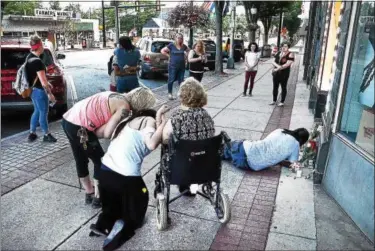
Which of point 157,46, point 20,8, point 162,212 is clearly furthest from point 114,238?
point 20,8

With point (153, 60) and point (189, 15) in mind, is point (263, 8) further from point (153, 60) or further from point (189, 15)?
A: point (153, 60)

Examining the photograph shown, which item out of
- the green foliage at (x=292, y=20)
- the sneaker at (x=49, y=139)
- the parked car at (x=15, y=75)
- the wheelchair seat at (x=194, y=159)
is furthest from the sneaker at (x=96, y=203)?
the green foliage at (x=292, y=20)

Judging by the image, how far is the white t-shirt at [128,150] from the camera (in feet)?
9.36

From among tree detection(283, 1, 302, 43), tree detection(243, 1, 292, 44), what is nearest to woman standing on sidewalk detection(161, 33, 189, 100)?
tree detection(243, 1, 292, 44)

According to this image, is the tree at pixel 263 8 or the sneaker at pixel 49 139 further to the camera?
the tree at pixel 263 8

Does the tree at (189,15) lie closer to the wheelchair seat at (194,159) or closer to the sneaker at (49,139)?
the sneaker at (49,139)

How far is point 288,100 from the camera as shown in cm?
922

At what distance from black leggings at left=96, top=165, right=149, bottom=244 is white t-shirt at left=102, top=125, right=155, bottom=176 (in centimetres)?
6

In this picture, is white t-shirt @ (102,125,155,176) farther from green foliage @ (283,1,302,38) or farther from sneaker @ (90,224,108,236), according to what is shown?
green foliage @ (283,1,302,38)

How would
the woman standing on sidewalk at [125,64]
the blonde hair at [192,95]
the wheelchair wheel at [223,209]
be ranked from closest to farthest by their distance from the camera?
the blonde hair at [192,95] < the wheelchair wheel at [223,209] < the woman standing on sidewalk at [125,64]

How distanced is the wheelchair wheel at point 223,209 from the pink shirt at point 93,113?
53.6 inches

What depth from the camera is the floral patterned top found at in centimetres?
295

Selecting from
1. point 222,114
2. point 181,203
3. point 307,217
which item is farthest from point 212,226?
point 222,114

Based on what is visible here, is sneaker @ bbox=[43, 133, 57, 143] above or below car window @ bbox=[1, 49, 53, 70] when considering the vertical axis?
below
